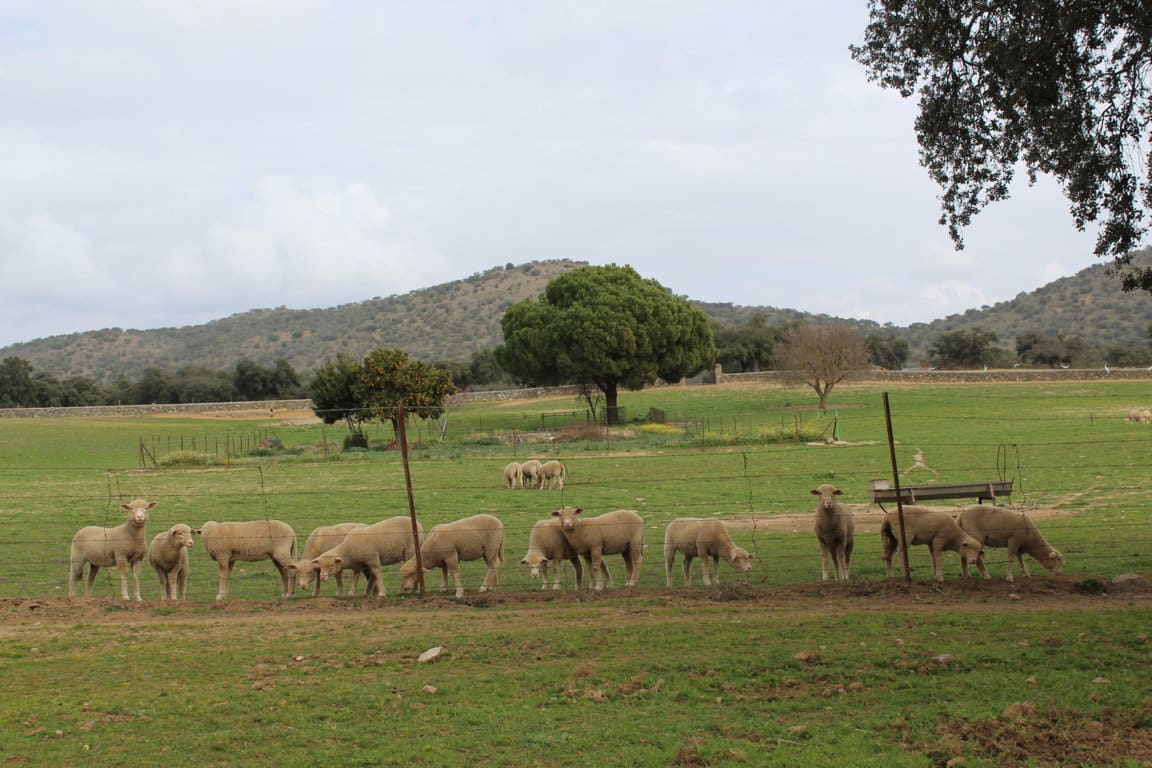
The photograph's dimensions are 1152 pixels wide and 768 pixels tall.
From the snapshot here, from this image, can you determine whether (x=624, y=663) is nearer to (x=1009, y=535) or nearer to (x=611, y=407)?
(x=1009, y=535)

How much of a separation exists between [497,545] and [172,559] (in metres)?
4.99

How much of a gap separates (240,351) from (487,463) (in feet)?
409

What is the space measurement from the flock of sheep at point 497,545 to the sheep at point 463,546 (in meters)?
0.02

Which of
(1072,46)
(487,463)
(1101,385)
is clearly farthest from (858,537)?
(1101,385)

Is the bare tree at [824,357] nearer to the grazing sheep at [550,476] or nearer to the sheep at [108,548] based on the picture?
the grazing sheep at [550,476]

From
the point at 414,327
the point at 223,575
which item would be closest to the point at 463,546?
the point at 223,575

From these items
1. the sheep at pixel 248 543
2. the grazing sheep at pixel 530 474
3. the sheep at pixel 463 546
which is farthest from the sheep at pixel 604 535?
the grazing sheep at pixel 530 474

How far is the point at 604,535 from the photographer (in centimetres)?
1563

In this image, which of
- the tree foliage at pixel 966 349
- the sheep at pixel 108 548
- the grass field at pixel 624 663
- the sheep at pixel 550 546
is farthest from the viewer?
the tree foliage at pixel 966 349

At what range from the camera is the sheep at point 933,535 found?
14.7m

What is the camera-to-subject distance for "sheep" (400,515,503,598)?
15.5 meters

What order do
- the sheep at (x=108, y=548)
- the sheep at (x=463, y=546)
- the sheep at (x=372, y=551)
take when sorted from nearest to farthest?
the sheep at (x=372, y=551) → the sheep at (x=463, y=546) → the sheep at (x=108, y=548)

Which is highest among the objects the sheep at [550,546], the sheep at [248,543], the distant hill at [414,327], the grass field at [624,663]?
the distant hill at [414,327]

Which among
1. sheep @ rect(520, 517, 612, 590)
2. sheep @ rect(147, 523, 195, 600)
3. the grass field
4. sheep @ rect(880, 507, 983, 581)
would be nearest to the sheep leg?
the grass field
